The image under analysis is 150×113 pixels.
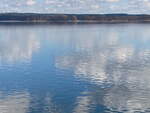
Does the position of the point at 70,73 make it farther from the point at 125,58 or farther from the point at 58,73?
the point at 125,58

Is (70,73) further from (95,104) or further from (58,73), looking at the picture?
(95,104)

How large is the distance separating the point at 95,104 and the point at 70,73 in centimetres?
1326

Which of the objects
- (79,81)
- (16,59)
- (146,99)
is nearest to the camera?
(146,99)

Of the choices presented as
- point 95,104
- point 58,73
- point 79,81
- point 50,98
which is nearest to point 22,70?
point 58,73

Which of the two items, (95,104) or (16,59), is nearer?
(95,104)

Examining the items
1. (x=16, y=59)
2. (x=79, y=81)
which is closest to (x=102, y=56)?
(x=16, y=59)

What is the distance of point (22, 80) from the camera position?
36.6 meters

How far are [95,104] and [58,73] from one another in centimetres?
1352

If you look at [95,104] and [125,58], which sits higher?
[95,104]

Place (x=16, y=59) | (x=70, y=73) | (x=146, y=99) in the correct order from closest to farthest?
(x=146, y=99)
(x=70, y=73)
(x=16, y=59)

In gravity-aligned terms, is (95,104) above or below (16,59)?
above

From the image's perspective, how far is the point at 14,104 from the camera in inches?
1074

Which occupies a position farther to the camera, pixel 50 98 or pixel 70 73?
pixel 70 73

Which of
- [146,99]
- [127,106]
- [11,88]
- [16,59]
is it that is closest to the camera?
[127,106]
